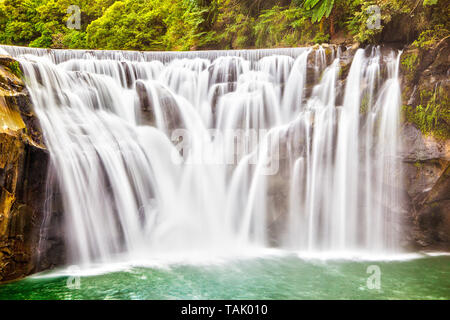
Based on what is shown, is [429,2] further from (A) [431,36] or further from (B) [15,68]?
(B) [15,68]

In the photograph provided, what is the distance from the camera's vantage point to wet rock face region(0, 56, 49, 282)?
5812 mm

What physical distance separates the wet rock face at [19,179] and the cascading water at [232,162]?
41cm

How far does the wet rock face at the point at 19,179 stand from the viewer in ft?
19.1

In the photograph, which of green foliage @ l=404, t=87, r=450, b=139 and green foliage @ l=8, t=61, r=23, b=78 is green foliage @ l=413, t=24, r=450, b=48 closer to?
green foliage @ l=404, t=87, r=450, b=139

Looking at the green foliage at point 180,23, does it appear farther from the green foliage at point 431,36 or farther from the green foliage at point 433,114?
the green foliage at point 433,114

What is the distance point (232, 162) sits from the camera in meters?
8.79

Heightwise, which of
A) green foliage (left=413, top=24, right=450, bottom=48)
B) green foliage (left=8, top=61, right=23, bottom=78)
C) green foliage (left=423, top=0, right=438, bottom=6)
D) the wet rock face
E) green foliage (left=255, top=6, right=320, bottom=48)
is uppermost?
green foliage (left=255, top=6, right=320, bottom=48)

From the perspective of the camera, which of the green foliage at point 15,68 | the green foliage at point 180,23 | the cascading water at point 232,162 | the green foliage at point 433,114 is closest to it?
the green foliage at point 15,68

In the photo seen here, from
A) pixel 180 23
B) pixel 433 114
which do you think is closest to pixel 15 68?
pixel 433 114

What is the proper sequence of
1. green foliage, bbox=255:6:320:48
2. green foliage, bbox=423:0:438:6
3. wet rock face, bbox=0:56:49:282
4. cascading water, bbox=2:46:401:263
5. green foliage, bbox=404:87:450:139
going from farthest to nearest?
green foliage, bbox=255:6:320:48
green foliage, bbox=423:0:438:6
green foliage, bbox=404:87:450:139
cascading water, bbox=2:46:401:263
wet rock face, bbox=0:56:49:282

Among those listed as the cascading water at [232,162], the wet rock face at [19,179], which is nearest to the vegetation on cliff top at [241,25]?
the cascading water at [232,162]

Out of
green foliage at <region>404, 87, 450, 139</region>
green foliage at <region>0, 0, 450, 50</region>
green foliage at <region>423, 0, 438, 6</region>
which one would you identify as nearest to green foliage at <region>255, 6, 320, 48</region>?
green foliage at <region>0, 0, 450, 50</region>

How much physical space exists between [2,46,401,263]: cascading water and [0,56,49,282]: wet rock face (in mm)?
409

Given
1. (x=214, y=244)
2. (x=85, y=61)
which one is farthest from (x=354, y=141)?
(x=85, y=61)
